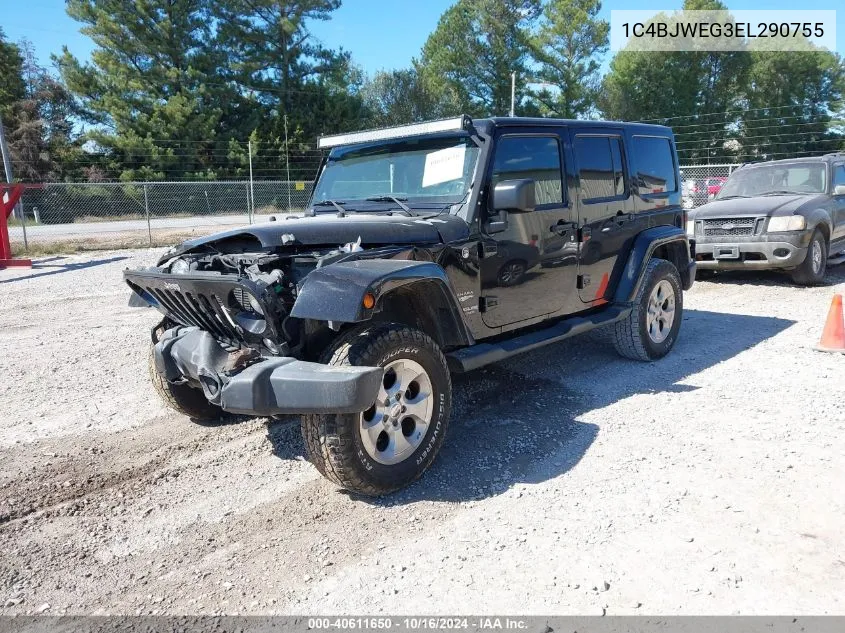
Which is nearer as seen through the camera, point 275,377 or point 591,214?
point 275,377

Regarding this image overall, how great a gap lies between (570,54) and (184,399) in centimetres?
4493

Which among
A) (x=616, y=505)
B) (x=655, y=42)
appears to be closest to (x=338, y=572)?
(x=616, y=505)

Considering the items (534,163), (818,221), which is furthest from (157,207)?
(534,163)

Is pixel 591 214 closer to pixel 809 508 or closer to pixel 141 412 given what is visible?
pixel 809 508

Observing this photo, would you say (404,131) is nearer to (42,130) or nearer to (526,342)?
(526,342)

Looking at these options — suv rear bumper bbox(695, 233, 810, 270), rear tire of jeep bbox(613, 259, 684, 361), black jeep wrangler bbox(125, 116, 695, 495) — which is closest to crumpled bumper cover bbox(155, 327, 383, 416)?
black jeep wrangler bbox(125, 116, 695, 495)

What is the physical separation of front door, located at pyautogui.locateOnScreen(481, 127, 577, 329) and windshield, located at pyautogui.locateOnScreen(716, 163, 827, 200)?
6.97 metres

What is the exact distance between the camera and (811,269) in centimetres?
932

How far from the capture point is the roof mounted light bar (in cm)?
425

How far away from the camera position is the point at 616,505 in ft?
11.0

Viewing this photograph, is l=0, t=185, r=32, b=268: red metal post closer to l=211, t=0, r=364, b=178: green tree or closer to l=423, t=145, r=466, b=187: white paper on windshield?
l=423, t=145, r=466, b=187: white paper on windshield

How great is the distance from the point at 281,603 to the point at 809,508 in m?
2.64

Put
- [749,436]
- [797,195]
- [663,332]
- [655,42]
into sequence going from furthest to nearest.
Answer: [655,42] → [797,195] → [663,332] → [749,436]

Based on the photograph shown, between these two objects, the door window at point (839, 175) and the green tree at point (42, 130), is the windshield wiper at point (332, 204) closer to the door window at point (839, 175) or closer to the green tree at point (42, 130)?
the door window at point (839, 175)
